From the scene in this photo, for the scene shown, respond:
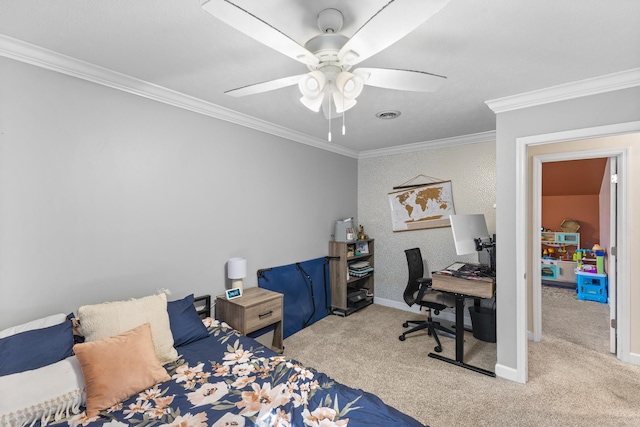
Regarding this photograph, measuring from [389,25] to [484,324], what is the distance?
3.37 meters

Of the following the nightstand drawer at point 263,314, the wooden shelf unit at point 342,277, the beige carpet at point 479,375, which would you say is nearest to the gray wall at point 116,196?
the nightstand drawer at point 263,314

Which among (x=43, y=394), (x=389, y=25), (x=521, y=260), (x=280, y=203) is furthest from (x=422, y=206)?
(x=43, y=394)

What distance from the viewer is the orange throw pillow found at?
1.44 metres

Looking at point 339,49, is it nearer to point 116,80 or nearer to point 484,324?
point 116,80

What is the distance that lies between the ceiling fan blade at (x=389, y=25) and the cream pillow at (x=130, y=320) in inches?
76.8

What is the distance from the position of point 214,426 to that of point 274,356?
2.25ft

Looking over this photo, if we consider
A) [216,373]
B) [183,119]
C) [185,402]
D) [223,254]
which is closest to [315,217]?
[223,254]

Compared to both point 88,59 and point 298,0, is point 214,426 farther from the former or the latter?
point 88,59

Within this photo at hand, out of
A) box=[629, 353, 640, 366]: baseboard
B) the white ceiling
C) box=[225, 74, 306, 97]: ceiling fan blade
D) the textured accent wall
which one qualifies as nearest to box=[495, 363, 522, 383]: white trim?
box=[629, 353, 640, 366]: baseboard

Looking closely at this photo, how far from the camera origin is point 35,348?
1.51 meters

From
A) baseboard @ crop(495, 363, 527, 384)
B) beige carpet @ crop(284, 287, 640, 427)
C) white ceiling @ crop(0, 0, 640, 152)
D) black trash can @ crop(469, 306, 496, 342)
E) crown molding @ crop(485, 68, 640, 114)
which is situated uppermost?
white ceiling @ crop(0, 0, 640, 152)

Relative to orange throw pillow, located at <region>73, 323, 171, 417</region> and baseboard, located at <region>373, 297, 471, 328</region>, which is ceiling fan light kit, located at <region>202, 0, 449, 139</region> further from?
baseboard, located at <region>373, 297, 471, 328</region>

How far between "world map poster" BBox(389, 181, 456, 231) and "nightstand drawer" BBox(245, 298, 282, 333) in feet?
7.60

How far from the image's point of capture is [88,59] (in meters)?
1.87
